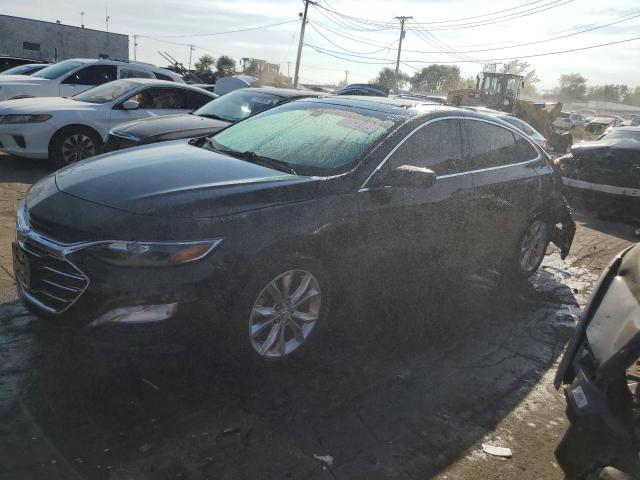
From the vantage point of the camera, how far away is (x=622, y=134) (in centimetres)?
964

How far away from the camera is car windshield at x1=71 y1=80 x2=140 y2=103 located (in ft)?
29.0

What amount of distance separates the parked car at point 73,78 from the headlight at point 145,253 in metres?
8.75

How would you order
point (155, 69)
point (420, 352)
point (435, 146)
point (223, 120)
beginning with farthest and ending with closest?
point (155, 69) < point (223, 120) < point (435, 146) < point (420, 352)

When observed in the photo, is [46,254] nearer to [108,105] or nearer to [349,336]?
[349,336]

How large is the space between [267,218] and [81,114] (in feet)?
20.7

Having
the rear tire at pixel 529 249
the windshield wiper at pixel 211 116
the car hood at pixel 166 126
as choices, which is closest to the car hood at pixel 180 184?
the rear tire at pixel 529 249

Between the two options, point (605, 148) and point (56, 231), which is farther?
point (605, 148)

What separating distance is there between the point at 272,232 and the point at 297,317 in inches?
A: 25.0

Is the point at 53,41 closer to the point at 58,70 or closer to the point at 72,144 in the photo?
the point at 58,70

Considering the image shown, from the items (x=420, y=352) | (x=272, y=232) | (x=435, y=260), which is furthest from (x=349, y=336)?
(x=272, y=232)

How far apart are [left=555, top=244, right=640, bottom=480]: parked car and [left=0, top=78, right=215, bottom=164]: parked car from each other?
7697mm

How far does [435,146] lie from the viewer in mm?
4262

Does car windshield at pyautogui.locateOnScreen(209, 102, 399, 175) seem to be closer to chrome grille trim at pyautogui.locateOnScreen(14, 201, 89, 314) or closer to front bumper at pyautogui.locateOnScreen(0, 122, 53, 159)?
chrome grille trim at pyautogui.locateOnScreen(14, 201, 89, 314)

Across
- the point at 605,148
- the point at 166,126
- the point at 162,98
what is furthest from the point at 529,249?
the point at 162,98
